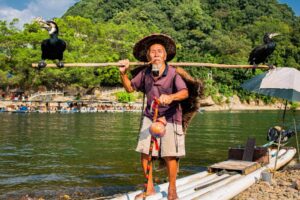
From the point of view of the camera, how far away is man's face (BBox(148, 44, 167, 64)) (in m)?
5.99

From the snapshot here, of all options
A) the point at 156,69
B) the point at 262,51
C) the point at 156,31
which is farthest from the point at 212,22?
the point at 156,69

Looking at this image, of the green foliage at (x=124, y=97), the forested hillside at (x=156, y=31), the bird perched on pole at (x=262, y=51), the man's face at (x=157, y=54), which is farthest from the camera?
the green foliage at (x=124, y=97)

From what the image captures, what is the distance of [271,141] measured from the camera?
13680 millimetres

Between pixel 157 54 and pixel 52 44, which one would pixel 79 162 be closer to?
pixel 52 44

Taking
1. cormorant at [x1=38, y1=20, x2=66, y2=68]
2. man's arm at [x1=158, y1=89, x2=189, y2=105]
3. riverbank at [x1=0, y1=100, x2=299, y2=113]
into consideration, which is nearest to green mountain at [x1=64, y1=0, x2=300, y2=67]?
riverbank at [x1=0, y1=100, x2=299, y2=113]

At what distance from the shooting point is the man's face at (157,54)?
5992 millimetres

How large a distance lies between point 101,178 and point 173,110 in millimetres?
5949

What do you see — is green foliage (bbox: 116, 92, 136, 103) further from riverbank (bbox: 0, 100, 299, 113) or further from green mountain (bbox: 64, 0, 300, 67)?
green mountain (bbox: 64, 0, 300, 67)

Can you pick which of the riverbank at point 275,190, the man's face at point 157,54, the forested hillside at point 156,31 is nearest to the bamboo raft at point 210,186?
Result: the riverbank at point 275,190

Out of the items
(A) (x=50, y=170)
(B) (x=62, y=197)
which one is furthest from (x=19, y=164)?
(B) (x=62, y=197)

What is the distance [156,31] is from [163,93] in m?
84.0

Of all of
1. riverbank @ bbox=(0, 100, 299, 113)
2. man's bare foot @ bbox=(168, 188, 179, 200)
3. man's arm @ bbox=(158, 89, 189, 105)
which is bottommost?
man's bare foot @ bbox=(168, 188, 179, 200)

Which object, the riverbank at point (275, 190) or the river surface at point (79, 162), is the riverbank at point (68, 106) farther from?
the riverbank at point (275, 190)

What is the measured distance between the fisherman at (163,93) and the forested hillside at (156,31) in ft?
101
